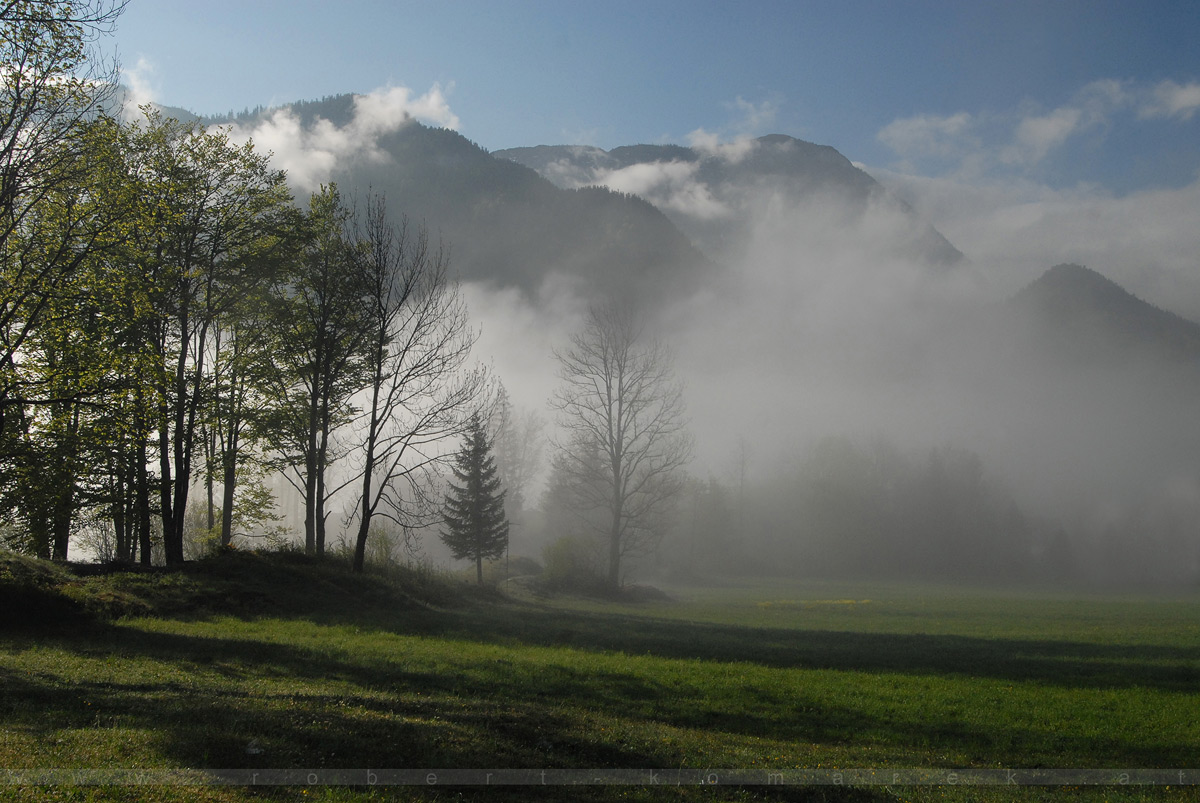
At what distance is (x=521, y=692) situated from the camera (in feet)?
40.8

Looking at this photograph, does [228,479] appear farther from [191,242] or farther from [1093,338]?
[1093,338]

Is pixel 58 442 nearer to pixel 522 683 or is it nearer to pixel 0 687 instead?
pixel 0 687

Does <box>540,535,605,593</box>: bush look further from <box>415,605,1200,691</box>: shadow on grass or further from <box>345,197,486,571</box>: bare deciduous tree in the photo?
<box>345,197,486,571</box>: bare deciduous tree

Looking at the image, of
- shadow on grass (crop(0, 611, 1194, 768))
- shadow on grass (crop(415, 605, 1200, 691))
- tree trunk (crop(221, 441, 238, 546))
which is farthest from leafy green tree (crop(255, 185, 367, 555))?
shadow on grass (crop(0, 611, 1194, 768))

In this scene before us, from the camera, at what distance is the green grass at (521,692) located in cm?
761

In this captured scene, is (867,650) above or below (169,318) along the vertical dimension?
below

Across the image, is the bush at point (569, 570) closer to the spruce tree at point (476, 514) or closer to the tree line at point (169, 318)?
the spruce tree at point (476, 514)

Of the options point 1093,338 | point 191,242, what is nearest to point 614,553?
point 191,242

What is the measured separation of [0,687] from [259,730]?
182 inches

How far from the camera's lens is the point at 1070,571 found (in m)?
88.1

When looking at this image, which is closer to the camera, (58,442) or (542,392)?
(58,442)

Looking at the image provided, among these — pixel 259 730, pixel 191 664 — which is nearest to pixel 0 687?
pixel 191 664

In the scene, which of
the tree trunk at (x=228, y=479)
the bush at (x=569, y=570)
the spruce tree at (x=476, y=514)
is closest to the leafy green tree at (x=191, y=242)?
the tree trunk at (x=228, y=479)

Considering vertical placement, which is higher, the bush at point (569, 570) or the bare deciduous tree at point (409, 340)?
the bare deciduous tree at point (409, 340)
